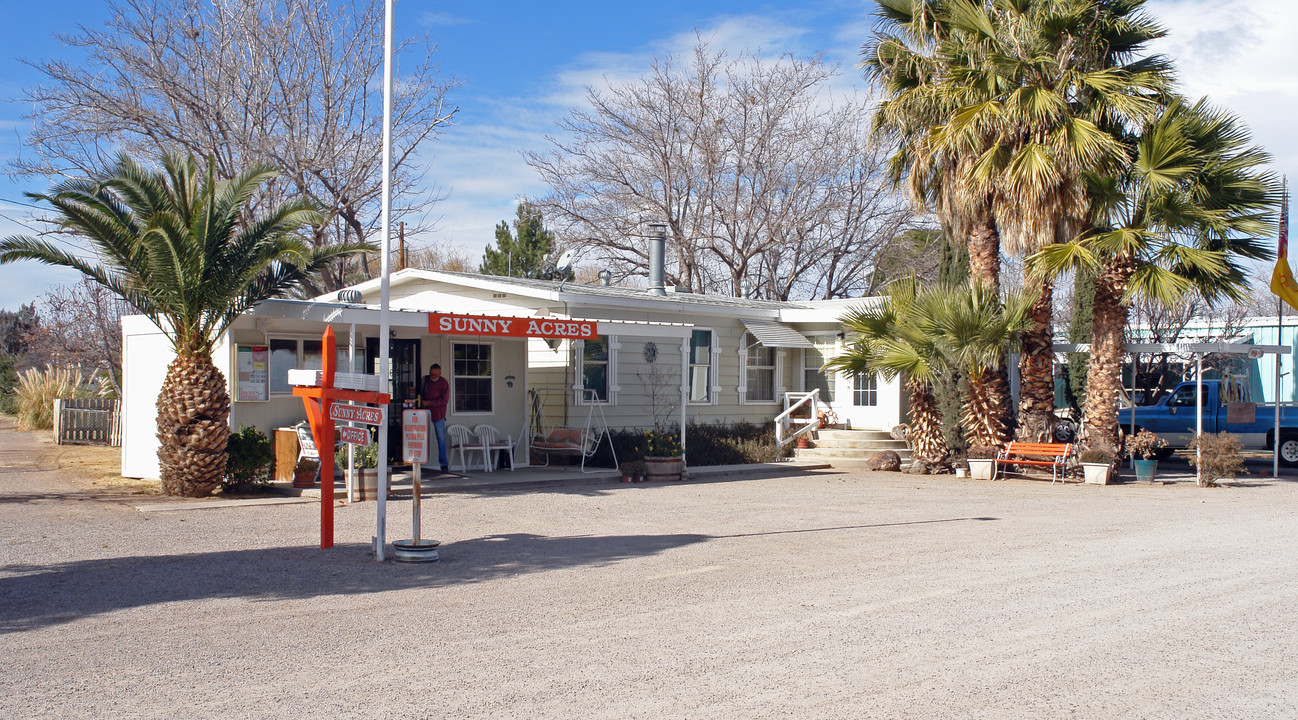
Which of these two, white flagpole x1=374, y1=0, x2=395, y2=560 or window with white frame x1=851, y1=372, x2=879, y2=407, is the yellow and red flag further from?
white flagpole x1=374, y1=0, x2=395, y2=560

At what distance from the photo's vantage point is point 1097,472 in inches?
639

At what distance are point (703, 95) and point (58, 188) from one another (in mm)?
18895

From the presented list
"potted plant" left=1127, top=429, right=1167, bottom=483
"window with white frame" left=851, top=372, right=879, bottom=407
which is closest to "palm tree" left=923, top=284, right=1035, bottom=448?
"potted plant" left=1127, top=429, right=1167, bottom=483

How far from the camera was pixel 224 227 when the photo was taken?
1236 centimetres

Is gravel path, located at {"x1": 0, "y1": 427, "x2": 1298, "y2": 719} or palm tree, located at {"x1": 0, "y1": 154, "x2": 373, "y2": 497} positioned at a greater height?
palm tree, located at {"x1": 0, "y1": 154, "x2": 373, "y2": 497}

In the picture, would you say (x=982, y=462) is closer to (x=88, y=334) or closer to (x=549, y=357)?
(x=549, y=357)

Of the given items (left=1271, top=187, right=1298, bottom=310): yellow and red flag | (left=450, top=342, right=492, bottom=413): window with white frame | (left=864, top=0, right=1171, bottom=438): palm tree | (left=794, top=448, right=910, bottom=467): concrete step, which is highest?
(left=864, top=0, right=1171, bottom=438): palm tree

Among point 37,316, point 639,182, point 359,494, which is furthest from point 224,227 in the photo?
point 37,316

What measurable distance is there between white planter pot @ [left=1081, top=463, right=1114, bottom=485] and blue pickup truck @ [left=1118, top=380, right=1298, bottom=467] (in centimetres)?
438

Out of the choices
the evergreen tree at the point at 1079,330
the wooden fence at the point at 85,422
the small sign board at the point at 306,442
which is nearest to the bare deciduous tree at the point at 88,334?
the wooden fence at the point at 85,422

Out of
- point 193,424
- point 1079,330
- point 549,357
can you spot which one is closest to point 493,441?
point 549,357

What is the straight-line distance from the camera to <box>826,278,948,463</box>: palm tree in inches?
674

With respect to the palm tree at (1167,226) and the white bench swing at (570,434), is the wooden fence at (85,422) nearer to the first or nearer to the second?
the white bench swing at (570,434)

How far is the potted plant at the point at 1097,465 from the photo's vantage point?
16172 millimetres
